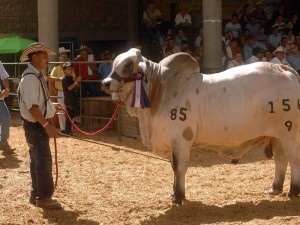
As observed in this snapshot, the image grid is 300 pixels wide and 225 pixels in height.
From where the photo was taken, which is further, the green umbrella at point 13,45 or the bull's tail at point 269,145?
the green umbrella at point 13,45

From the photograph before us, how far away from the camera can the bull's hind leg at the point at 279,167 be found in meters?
8.30

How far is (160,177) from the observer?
9.83 metres

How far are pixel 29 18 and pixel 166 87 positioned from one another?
1441 cm

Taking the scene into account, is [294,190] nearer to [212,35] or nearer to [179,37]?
[212,35]

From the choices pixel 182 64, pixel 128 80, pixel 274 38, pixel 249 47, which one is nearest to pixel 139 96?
pixel 128 80

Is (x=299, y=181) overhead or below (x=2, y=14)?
below

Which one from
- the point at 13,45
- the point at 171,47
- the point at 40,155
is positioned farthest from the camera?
the point at 13,45

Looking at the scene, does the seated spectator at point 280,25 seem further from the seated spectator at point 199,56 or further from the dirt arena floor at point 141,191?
the dirt arena floor at point 141,191

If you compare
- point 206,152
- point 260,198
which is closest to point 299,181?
point 260,198

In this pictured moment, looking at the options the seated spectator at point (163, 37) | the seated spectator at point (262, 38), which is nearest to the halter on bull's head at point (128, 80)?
the seated spectator at point (262, 38)

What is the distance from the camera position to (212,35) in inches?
608

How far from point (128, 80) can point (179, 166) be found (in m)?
1.12

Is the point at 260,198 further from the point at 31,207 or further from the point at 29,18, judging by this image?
the point at 29,18

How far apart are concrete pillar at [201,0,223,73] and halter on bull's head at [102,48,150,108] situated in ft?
25.1
